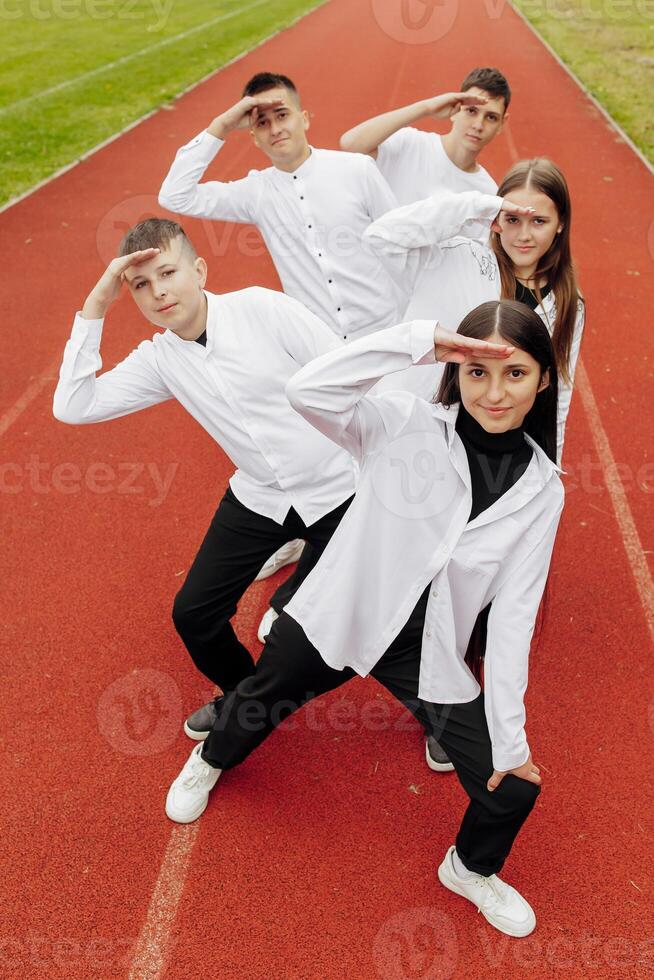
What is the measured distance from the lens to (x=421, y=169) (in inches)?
191

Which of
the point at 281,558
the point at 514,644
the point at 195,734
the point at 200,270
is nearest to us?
the point at 514,644

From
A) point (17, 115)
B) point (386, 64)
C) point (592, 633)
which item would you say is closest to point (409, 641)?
point (592, 633)

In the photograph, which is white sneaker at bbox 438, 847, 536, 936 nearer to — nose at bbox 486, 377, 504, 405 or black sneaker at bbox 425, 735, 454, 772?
black sneaker at bbox 425, 735, 454, 772

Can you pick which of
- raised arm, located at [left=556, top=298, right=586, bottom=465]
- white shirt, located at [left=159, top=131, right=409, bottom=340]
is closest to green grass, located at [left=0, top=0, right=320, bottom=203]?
white shirt, located at [left=159, top=131, right=409, bottom=340]

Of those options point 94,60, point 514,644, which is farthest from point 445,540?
point 94,60

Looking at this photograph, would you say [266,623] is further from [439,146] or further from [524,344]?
[439,146]

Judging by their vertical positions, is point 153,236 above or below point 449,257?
above

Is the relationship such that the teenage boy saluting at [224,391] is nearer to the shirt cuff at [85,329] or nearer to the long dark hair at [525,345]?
the shirt cuff at [85,329]

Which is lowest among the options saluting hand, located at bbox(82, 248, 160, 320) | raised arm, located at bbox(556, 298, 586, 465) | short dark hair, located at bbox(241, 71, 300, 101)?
raised arm, located at bbox(556, 298, 586, 465)

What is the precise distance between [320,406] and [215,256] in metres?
7.79

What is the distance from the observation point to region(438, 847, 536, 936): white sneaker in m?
3.28

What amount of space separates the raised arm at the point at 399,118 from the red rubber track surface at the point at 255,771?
2.41m

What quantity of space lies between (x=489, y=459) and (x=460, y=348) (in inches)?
18.1

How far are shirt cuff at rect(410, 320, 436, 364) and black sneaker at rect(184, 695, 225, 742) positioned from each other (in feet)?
7.01
